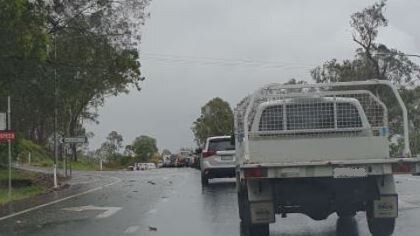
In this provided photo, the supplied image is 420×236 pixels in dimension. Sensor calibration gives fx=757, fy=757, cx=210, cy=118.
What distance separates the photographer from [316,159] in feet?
36.5

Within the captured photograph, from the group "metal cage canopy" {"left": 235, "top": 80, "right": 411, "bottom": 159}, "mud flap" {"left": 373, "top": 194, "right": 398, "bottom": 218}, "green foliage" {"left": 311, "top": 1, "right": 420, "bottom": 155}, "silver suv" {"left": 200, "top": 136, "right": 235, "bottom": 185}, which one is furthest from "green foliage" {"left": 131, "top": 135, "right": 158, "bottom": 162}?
"mud flap" {"left": 373, "top": 194, "right": 398, "bottom": 218}

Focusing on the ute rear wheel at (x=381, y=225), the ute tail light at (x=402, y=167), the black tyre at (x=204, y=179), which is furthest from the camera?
the black tyre at (x=204, y=179)

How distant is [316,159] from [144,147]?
11619 centimetres

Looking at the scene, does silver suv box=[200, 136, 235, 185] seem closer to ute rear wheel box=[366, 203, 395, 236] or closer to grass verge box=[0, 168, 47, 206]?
grass verge box=[0, 168, 47, 206]

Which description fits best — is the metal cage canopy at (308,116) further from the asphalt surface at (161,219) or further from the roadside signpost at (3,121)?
the roadside signpost at (3,121)

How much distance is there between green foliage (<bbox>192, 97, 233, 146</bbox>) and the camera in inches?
3784

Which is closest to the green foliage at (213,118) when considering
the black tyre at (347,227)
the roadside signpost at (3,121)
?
the roadside signpost at (3,121)

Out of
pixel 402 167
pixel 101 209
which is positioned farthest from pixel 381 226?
pixel 101 209

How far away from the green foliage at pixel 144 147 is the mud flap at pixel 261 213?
108520mm

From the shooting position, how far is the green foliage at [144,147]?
12306cm

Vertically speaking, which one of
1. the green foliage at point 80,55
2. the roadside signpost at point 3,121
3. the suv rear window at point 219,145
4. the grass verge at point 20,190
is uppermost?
the green foliage at point 80,55

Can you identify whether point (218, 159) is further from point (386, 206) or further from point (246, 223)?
point (386, 206)

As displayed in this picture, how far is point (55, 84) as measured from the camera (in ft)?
94.3

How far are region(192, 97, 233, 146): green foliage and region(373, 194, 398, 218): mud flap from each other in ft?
276
